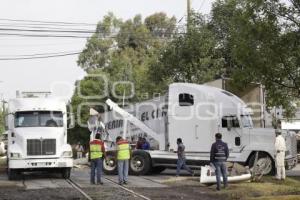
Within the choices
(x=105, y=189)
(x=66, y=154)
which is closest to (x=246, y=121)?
(x=66, y=154)

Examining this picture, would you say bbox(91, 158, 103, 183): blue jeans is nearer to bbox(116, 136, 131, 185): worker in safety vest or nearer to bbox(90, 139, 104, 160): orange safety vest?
bbox(90, 139, 104, 160): orange safety vest

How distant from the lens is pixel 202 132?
25.7m

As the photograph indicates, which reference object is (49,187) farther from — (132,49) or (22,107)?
(132,49)

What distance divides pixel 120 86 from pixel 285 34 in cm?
3787

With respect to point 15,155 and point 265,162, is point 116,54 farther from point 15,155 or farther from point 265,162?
point 15,155

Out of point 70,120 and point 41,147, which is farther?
point 70,120

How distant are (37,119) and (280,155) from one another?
9.16 m

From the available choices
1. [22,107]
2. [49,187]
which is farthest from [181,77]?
[49,187]

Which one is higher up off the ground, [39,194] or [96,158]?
[96,158]

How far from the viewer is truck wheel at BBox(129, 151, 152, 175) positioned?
2631 centimetres

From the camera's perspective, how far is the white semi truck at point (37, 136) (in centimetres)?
2277

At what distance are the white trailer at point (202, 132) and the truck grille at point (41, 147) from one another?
4630 millimetres

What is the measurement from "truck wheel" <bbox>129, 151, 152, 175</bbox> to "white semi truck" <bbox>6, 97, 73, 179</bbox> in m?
3.65

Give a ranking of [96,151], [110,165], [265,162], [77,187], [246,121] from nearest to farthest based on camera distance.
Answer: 1. [77,187]
2. [96,151]
3. [265,162]
4. [246,121]
5. [110,165]
